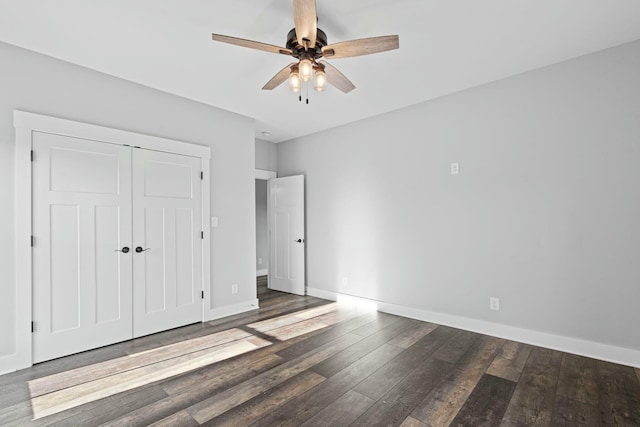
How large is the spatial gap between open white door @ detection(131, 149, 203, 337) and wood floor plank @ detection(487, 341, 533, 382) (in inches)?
127

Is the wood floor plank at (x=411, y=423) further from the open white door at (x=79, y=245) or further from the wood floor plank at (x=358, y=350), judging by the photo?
the open white door at (x=79, y=245)

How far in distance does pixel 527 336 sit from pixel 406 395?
68.2 inches

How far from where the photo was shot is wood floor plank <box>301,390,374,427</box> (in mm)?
1895

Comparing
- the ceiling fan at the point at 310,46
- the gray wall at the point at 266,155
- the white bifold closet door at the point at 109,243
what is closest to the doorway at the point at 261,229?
the gray wall at the point at 266,155

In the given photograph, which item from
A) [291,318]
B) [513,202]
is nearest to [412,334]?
[291,318]

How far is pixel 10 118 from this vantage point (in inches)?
102

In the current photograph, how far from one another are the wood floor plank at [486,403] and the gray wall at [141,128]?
2.99 m

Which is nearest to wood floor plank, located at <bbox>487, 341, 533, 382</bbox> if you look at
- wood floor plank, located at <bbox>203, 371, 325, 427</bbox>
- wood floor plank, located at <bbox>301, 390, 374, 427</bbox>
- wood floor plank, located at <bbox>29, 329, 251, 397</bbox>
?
wood floor plank, located at <bbox>301, 390, 374, 427</bbox>

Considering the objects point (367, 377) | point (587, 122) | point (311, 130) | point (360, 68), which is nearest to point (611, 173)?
point (587, 122)

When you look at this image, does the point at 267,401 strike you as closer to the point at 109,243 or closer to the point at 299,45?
the point at 109,243

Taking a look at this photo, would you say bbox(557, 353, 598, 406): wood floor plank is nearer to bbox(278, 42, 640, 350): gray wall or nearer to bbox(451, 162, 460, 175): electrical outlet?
bbox(278, 42, 640, 350): gray wall

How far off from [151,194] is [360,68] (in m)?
2.62

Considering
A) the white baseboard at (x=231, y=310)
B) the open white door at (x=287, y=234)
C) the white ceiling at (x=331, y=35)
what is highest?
the white ceiling at (x=331, y=35)

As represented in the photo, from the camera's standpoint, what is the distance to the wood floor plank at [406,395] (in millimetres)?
1936
